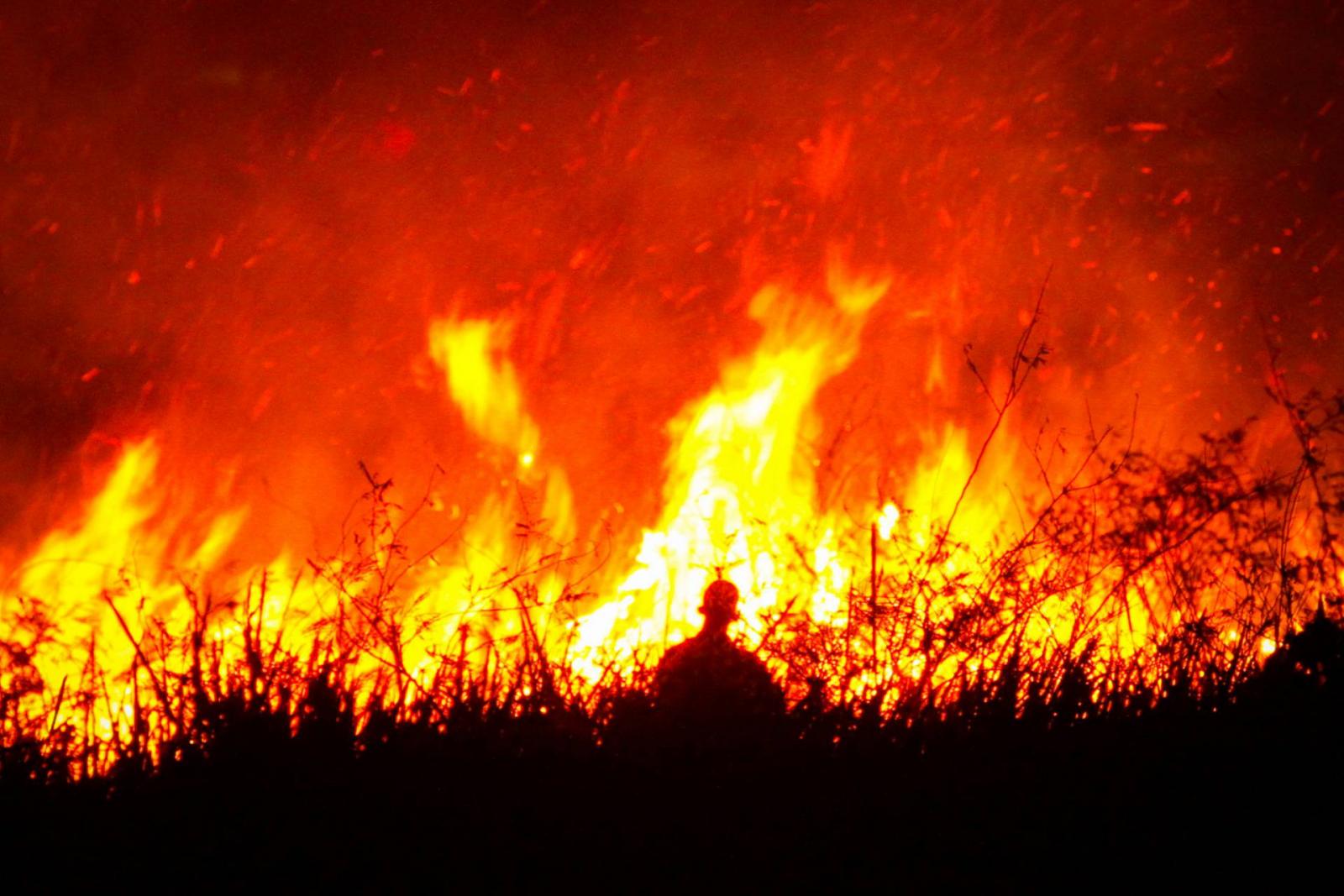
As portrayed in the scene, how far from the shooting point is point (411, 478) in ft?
31.9

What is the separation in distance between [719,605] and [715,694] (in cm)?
63

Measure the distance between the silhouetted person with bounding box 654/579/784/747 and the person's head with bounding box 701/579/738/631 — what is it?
1.6 inches

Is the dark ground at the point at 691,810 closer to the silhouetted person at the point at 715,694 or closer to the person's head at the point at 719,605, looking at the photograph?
the silhouetted person at the point at 715,694

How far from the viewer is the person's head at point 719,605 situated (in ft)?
11.5

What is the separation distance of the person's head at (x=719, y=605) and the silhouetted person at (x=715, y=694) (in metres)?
0.04

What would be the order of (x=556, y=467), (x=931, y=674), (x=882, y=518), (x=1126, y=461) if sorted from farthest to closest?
(x=556, y=467), (x=882, y=518), (x=1126, y=461), (x=931, y=674)

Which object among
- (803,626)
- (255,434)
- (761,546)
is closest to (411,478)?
(255,434)

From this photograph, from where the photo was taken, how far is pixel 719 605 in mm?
3564

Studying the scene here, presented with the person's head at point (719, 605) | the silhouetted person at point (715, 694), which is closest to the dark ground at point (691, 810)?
the silhouetted person at point (715, 694)

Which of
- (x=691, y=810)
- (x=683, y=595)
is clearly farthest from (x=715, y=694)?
(x=683, y=595)

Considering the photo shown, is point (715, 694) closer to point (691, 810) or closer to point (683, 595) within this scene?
point (691, 810)

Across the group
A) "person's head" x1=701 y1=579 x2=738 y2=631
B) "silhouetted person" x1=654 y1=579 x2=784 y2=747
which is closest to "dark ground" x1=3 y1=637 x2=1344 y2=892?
"silhouetted person" x1=654 y1=579 x2=784 y2=747

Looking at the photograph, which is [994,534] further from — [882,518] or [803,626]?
[803,626]

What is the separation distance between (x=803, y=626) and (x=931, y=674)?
428 mm
